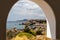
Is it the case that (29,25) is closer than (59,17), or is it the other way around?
(59,17)

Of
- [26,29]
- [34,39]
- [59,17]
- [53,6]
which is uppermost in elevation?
[53,6]

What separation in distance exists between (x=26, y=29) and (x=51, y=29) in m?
0.62

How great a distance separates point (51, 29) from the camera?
10.8ft

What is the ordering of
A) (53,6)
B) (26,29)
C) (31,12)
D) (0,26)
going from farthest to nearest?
(31,12) → (26,29) → (53,6) → (0,26)

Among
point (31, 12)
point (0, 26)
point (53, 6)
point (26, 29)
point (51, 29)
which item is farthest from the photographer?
point (31, 12)

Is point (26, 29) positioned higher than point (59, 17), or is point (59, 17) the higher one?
point (59, 17)

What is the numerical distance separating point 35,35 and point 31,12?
598 millimetres

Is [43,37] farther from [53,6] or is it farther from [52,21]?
[53,6]

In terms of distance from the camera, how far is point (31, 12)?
12.5 feet

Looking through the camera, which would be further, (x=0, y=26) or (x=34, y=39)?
(x=34, y=39)

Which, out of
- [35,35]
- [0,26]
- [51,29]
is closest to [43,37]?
[35,35]


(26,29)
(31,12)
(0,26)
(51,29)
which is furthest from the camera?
(31,12)

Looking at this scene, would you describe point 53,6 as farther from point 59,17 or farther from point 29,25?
point 29,25

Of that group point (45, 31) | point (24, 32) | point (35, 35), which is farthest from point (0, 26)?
point (45, 31)
